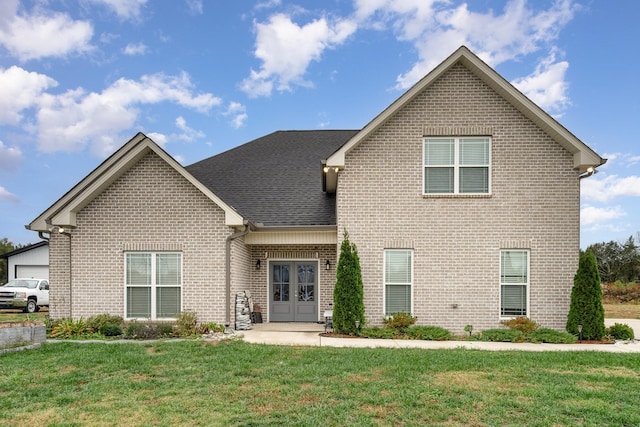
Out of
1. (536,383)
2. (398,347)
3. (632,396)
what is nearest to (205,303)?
(398,347)

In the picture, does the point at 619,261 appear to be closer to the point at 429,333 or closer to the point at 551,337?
the point at 551,337

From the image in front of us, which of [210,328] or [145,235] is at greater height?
[145,235]

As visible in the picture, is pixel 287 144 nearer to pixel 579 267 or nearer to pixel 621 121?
pixel 579 267

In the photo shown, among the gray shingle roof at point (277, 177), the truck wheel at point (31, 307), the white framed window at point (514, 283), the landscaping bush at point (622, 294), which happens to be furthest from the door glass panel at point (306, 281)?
the landscaping bush at point (622, 294)

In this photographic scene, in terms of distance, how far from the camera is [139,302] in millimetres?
12297

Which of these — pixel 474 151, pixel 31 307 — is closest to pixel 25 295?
pixel 31 307

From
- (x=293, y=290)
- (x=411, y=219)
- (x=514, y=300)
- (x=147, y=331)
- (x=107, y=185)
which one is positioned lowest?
(x=147, y=331)

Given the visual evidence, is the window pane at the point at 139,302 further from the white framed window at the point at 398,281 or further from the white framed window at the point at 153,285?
the white framed window at the point at 398,281

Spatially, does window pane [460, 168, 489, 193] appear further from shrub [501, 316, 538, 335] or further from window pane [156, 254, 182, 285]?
window pane [156, 254, 182, 285]

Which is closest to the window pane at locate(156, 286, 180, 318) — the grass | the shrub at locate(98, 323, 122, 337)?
the shrub at locate(98, 323, 122, 337)

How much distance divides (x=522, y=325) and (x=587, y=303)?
5.37 feet

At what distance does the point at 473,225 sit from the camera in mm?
12188

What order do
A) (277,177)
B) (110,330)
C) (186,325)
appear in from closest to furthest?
1. (110,330)
2. (186,325)
3. (277,177)

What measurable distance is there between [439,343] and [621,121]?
517 inches
